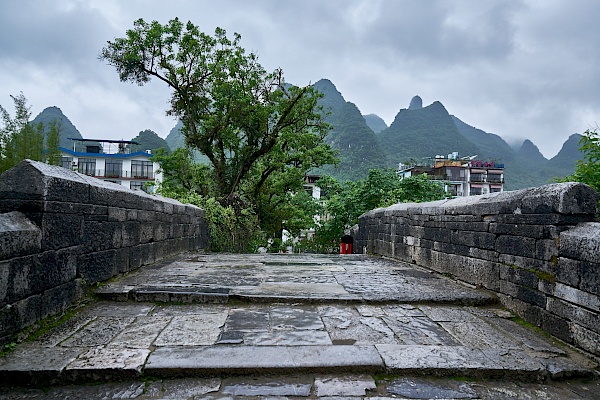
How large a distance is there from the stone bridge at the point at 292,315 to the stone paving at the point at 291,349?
0.01m

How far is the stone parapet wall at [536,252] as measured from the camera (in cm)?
272

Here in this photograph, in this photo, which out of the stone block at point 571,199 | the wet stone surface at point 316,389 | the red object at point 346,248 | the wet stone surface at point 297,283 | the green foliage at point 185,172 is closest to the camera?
the wet stone surface at point 316,389

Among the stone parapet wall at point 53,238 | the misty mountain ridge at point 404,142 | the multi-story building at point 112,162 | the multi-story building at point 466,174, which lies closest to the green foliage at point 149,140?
the misty mountain ridge at point 404,142

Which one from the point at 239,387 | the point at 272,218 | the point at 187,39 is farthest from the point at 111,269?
the point at 272,218

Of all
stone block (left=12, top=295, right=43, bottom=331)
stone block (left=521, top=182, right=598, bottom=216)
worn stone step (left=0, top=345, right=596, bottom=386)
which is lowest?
worn stone step (left=0, top=345, right=596, bottom=386)

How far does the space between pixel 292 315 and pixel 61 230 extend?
2010 mm

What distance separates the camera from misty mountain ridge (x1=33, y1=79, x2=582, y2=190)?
54438 millimetres

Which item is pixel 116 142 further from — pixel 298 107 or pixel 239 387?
pixel 239 387

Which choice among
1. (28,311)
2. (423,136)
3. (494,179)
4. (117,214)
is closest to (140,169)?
(494,179)

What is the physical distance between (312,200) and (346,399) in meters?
15.2

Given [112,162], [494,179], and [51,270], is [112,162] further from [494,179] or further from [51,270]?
[51,270]

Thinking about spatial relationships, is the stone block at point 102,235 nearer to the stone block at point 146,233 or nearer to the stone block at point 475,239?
the stone block at point 146,233

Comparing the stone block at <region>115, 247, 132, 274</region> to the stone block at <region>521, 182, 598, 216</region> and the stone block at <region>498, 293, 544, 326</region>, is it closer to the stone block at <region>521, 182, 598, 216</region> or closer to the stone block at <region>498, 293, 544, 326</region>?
the stone block at <region>498, 293, 544, 326</region>

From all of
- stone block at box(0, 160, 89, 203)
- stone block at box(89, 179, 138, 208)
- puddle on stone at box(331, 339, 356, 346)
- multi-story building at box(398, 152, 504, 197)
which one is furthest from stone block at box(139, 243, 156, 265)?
multi-story building at box(398, 152, 504, 197)
